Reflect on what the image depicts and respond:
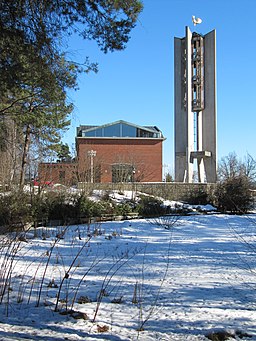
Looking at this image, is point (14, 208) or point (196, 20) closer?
point (14, 208)

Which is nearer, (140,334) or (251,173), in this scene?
(140,334)

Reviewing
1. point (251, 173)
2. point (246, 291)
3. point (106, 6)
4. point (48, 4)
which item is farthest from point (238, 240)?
point (251, 173)

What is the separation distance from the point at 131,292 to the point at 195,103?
28.9 meters

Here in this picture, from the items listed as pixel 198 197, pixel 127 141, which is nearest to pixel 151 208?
pixel 198 197

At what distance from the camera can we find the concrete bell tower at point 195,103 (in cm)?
3156

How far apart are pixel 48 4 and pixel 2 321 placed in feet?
17.6

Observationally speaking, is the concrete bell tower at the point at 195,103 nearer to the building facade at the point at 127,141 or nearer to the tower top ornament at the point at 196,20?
the tower top ornament at the point at 196,20

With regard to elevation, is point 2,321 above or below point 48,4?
below

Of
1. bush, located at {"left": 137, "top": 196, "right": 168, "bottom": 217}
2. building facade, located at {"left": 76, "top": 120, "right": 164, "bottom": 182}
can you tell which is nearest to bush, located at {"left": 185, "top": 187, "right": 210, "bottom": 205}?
bush, located at {"left": 137, "top": 196, "right": 168, "bottom": 217}

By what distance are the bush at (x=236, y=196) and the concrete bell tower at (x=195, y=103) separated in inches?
443

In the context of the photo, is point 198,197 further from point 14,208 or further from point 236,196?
point 14,208

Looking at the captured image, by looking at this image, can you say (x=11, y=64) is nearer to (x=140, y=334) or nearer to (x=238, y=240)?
(x=140, y=334)

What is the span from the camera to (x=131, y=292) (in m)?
5.21

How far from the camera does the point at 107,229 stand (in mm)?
12367
